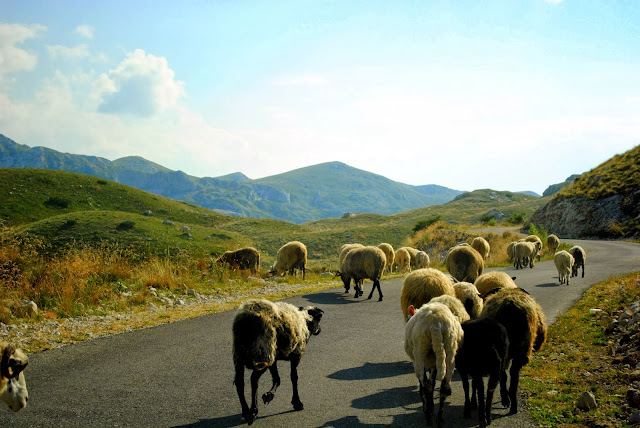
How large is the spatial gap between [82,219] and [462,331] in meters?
40.9

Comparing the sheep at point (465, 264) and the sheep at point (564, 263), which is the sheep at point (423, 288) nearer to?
the sheep at point (465, 264)

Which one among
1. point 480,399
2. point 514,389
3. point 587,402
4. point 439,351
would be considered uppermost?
point 439,351

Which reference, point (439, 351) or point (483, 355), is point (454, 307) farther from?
point (439, 351)

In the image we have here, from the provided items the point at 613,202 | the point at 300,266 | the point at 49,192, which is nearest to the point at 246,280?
the point at 300,266

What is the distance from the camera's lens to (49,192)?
5816 cm

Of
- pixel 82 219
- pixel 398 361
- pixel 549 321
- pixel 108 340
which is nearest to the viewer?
pixel 398 361

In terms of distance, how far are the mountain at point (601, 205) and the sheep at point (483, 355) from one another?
4496 centimetres

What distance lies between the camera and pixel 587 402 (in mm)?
6652

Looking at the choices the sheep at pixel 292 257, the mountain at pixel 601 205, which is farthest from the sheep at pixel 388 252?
the mountain at pixel 601 205

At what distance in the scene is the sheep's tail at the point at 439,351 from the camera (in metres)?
6.04

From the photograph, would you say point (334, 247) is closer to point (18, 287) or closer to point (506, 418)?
point (18, 287)

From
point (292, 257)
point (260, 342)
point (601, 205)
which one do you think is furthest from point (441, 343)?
point (601, 205)

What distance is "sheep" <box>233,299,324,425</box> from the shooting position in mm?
6113

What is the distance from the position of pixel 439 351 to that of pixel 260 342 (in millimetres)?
2534
